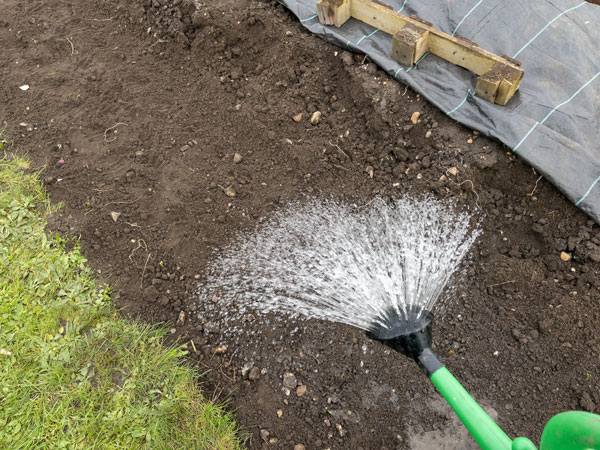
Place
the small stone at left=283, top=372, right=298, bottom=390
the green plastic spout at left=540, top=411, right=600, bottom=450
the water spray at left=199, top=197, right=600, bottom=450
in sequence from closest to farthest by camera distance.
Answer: the green plastic spout at left=540, top=411, right=600, bottom=450, the small stone at left=283, top=372, right=298, bottom=390, the water spray at left=199, top=197, right=600, bottom=450

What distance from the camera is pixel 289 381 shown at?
7.67 feet

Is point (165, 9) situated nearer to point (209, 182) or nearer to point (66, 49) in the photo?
point (66, 49)

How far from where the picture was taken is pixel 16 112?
142 inches

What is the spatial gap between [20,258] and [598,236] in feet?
12.0

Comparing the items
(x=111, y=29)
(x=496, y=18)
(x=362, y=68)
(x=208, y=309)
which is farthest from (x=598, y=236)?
(x=111, y=29)

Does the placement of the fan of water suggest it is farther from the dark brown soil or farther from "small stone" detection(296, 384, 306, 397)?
"small stone" detection(296, 384, 306, 397)

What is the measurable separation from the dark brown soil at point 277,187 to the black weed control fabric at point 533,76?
10 centimetres

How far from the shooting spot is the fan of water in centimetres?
254

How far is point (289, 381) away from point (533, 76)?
8.37ft

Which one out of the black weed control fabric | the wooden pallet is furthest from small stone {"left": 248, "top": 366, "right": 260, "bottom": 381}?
the wooden pallet

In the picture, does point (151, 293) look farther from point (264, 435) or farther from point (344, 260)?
point (344, 260)

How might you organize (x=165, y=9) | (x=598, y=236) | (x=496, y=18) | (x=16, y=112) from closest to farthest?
(x=598, y=236)
(x=496, y=18)
(x=16, y=112)
(x=165, y=9)

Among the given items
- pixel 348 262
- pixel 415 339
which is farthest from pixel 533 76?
pixel 415 339

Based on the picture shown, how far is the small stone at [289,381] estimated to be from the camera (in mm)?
2330
